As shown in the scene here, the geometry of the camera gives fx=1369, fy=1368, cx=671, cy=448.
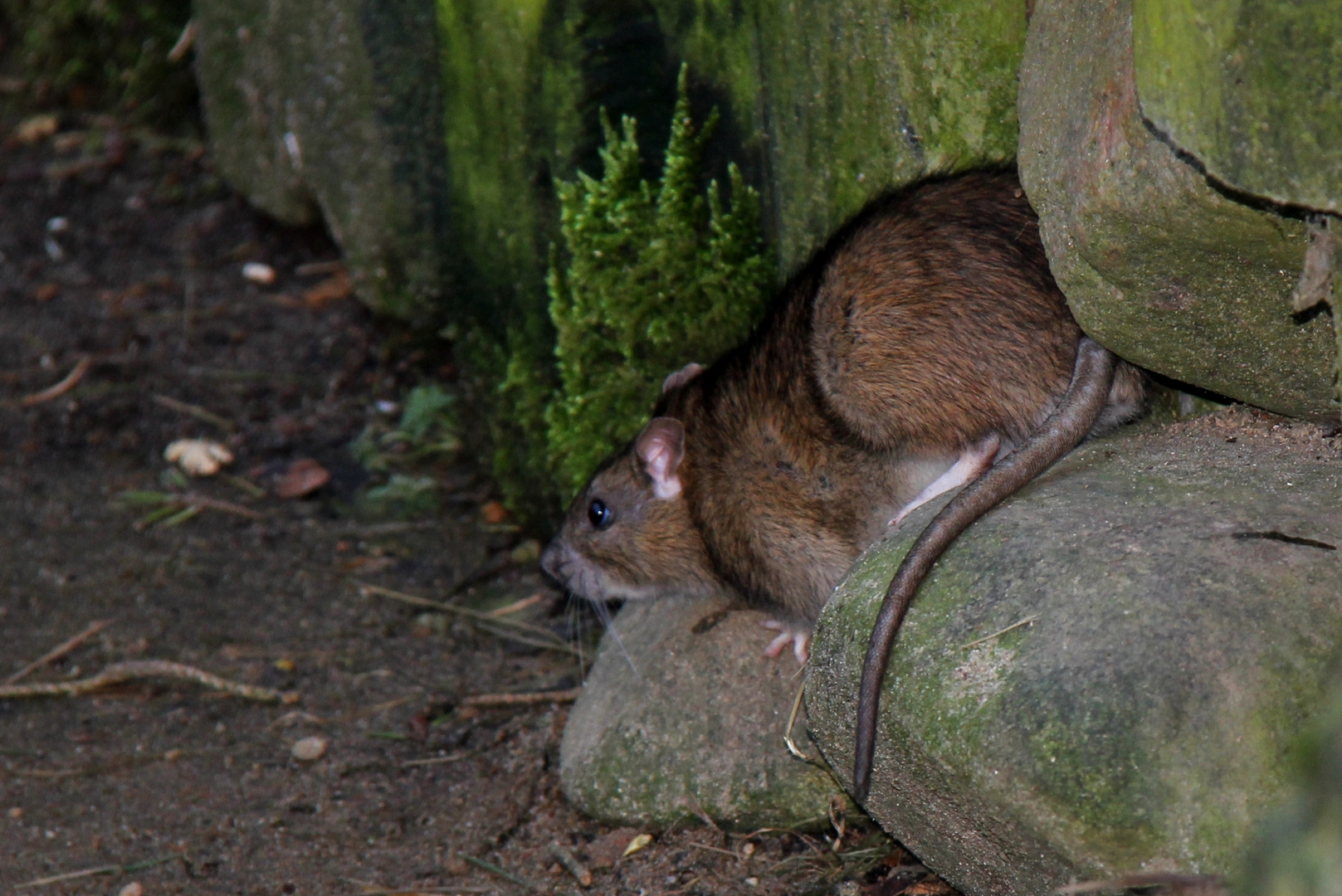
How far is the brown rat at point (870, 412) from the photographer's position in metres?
3.17

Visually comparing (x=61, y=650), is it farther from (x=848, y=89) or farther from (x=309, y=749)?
(x=848, y=89)

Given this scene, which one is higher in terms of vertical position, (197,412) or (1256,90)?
(1256,90)

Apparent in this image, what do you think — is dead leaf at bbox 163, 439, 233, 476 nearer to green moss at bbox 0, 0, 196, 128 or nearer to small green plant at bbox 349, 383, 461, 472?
small green plant at bbox 349, 383, 461, 472

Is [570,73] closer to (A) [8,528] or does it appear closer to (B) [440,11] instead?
(B) [440,11]

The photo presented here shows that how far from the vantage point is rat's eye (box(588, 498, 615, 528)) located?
4.18 meters

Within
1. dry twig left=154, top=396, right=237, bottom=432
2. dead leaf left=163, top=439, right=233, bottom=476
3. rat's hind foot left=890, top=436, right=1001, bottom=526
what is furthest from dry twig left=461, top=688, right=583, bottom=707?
dry twig left=154, top=396, right=237, bottom=432

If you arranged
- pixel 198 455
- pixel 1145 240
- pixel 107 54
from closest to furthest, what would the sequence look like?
pixel 1145 240, pixel 198 455, pixel 107 54

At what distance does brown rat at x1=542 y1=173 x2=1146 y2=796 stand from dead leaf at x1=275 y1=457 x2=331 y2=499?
1887 mm

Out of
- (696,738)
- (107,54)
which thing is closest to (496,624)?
(696,738)

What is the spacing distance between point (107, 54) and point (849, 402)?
6.50 metres

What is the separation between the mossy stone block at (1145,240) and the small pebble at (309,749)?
2603 mm

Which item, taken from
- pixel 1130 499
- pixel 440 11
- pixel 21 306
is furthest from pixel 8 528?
pixel 1130 499

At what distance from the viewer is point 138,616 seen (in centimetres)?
477

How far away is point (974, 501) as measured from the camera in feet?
9.14
